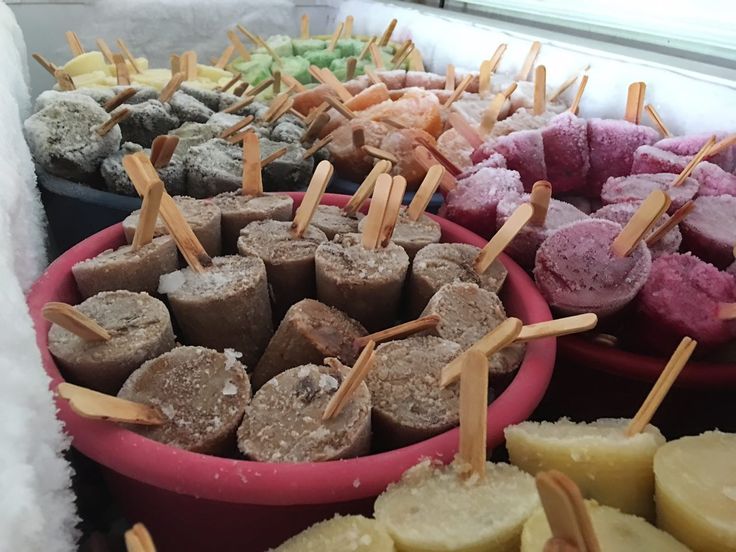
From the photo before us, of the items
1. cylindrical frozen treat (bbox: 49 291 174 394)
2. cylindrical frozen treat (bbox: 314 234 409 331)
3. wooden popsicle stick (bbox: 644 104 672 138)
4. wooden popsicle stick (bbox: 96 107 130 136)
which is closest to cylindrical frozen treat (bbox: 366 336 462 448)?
cylindrical frozen treat (bbox: 314 234 409 331)

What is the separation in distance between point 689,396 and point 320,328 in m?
0.65

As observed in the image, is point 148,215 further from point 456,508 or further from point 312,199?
point 456,508

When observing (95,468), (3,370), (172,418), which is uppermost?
(3,370)

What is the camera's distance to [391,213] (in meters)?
1.17

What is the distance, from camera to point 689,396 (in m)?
1.08

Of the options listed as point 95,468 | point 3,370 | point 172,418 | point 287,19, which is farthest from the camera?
point 287,19

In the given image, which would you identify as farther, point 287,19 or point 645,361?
point 287,19

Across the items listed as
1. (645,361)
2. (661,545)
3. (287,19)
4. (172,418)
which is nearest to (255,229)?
(172,418)

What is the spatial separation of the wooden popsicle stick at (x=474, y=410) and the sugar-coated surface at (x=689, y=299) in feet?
1.76

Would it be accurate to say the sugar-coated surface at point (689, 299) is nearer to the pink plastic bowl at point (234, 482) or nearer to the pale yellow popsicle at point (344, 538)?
the pink plastic bowl at point (234, 482)

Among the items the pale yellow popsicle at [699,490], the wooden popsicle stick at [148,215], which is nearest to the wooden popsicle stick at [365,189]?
the wooden popsicle stick at [148,215]

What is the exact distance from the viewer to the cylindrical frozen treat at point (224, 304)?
1024 mm

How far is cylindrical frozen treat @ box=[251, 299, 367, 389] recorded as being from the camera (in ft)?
3.25

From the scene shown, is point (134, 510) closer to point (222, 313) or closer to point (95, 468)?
point (95, 468)
